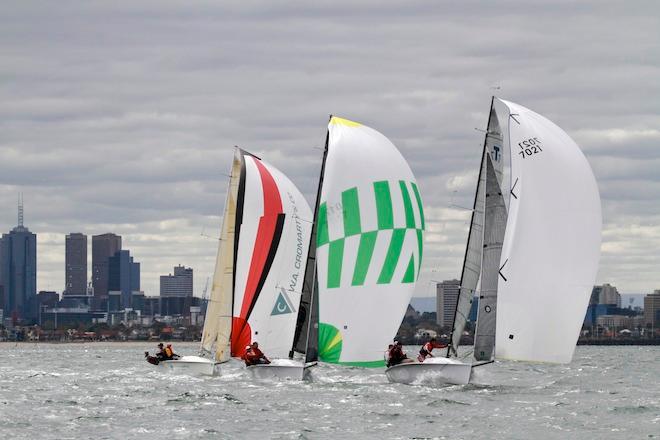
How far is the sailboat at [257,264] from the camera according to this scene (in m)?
49.5

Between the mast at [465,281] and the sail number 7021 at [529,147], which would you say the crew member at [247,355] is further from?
the sail number 7021 at [529,147]

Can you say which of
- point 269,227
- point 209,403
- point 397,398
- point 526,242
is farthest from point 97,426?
point 269,227

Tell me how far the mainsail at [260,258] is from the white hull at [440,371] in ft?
23.9

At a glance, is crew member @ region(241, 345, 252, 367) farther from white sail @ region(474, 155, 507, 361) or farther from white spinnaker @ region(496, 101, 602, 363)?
white spinnaker @ region(496, 101, 602, 363)

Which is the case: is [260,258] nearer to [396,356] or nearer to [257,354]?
[257,354]

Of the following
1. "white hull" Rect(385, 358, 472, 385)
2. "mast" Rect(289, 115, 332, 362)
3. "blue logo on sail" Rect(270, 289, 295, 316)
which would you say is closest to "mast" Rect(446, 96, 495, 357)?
"white hull" Rect(385, 358, 472, 385)

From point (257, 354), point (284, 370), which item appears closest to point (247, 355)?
point (257, 354)

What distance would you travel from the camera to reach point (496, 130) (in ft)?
139

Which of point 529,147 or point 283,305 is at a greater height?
Answer: point 529,147

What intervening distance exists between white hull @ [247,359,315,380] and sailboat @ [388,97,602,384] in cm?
579

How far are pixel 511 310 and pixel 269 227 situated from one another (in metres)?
12.1

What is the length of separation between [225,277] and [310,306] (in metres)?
7.55

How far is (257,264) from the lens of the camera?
50.3m

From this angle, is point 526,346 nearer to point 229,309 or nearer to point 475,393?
point 475,393
